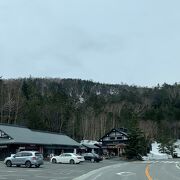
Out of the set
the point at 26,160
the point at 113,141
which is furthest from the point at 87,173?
the point at 113,141

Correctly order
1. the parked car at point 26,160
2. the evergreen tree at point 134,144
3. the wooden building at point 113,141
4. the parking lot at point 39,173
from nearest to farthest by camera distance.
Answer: the parking lot at point 39,173 < the parked car at point 26,160 < the evergreen tree at point 134,144 < the wooden building at point 113,141

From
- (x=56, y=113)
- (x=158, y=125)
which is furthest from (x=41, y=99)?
(x=158, y=125)

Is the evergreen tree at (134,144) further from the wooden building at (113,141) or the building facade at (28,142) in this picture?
the wooden building at (113,141)

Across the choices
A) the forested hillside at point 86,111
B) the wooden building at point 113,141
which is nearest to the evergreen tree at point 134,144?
the forested hillside at point 86,111

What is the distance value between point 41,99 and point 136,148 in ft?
122

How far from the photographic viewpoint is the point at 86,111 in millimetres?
124625

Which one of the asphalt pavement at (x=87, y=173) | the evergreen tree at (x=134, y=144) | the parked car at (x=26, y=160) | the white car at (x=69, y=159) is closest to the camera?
the asphalt pavement at (x=87, y=173)

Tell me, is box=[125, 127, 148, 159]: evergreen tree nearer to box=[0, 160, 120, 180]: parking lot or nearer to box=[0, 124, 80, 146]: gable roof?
box=[0, 124, 80, 146]: gable roof

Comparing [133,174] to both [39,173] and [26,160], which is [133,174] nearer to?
[39,173]

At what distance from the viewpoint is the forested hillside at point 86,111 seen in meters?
Result: 93.8

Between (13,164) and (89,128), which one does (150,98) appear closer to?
(89,128)

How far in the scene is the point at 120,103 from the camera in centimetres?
15675

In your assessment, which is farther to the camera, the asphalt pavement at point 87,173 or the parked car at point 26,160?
the parked car at point 26,160

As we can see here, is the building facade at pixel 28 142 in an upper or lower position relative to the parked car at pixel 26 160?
upper
